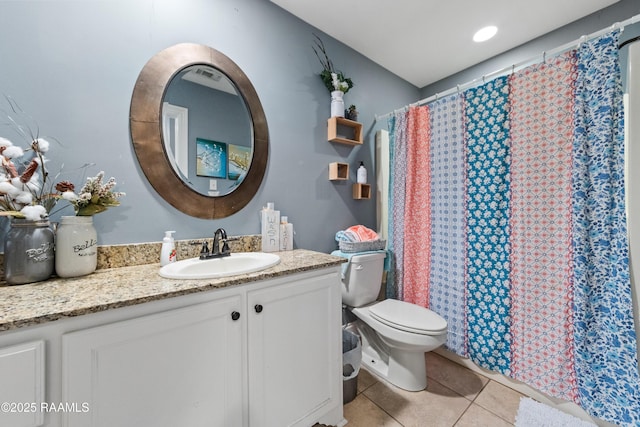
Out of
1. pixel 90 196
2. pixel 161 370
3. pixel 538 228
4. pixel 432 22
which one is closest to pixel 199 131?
pixel 90 196

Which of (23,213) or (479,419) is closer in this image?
(23,213)

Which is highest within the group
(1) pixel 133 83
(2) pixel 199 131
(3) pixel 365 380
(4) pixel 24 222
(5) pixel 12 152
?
(1) pixel 133 83

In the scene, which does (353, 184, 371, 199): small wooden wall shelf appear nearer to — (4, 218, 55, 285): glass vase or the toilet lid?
the toilet lid

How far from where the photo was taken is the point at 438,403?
1.47 m

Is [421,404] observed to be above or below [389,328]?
below

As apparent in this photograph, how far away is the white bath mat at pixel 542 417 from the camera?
131 centimetres

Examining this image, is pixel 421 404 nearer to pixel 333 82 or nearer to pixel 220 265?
pixel 220 265

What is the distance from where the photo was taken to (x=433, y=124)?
1.89m

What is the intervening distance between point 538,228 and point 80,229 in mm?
2210

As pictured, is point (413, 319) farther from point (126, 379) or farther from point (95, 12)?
point (95, 12)

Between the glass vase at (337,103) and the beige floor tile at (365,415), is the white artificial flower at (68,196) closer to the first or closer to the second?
the glass vase at (337,103)

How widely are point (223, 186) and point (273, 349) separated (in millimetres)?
891

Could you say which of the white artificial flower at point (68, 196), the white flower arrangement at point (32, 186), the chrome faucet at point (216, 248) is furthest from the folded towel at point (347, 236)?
the white artificial flower at point (68, 196)

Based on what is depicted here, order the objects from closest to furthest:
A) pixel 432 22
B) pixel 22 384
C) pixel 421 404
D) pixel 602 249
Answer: pixel 22 384, pixel 602 249, pixel 421 404, pixel 432 22
